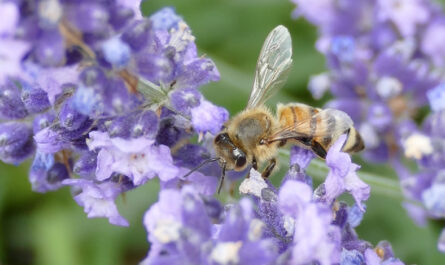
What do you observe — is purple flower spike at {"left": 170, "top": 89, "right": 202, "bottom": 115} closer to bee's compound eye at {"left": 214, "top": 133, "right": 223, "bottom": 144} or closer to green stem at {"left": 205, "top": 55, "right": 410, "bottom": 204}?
bee's compound eye at {"left": 214, "top": 133, "right": 223, "bottom": 144}

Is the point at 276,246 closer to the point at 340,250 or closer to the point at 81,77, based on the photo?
the point at 340,250

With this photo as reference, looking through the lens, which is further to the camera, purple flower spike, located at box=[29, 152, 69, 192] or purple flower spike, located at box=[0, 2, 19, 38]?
purple flower spike, located at box=[29, 152, 69, 192]

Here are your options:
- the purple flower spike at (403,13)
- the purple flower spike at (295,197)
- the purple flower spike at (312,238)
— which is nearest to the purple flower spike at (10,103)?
the purple flower spike at (295,197)

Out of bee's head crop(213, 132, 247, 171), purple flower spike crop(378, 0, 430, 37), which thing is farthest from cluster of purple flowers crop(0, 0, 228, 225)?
purple flower spike crop(378, 0, 430, 37)

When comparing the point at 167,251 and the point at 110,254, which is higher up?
the point at 167,251

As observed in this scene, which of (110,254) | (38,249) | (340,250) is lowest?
(38,249)

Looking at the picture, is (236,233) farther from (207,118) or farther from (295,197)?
(207,118)

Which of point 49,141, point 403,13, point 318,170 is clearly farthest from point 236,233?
point 403,13

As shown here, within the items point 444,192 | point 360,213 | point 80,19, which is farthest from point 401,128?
point 80,19
